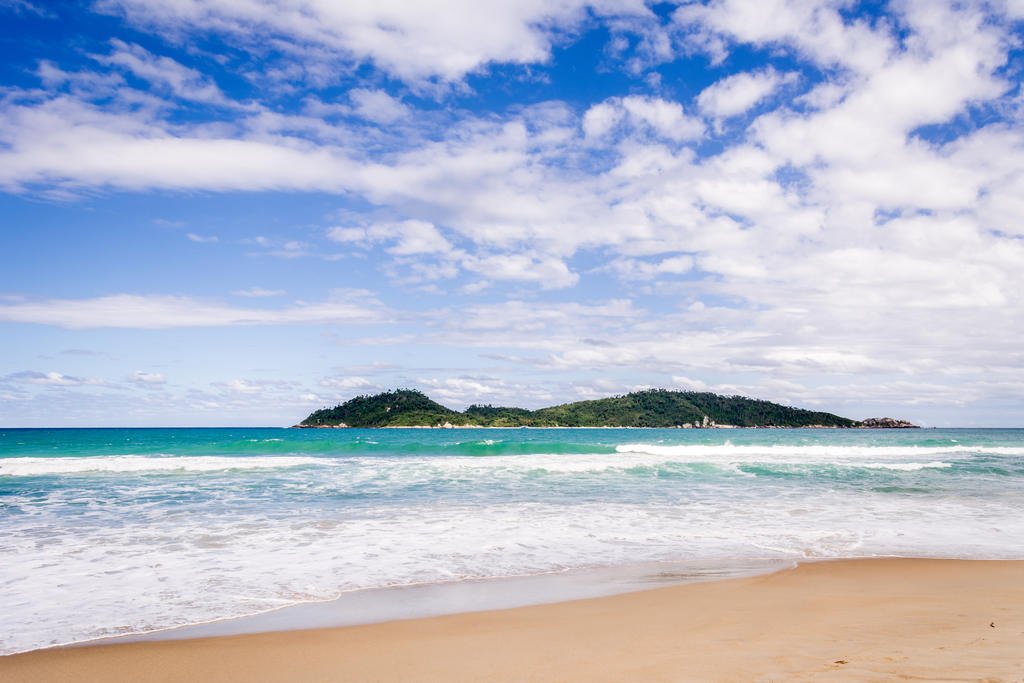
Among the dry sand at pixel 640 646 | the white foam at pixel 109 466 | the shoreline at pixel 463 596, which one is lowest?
the white foam at pixel 109 466

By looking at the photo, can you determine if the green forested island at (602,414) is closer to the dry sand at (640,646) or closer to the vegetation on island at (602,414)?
the vegetation on island at (602,414)

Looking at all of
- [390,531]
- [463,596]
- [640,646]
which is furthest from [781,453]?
[640,646]

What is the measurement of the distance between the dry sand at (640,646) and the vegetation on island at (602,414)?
382ft

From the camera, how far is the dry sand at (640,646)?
488 cm

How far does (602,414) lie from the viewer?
129625mm

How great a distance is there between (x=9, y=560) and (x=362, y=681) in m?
7.27

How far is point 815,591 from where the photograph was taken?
7.64 metres

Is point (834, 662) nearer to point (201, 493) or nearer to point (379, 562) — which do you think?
point (379, 562)

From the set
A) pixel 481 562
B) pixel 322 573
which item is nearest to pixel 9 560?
pixel 322 573

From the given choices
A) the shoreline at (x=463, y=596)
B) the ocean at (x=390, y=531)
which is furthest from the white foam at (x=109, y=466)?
the shoreline at (x=463, y=596)

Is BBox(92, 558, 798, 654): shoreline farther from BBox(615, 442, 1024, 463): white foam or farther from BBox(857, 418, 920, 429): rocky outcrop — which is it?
BBox(857, 418, 920, 429): rocky outcrop

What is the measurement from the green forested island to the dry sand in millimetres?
116198

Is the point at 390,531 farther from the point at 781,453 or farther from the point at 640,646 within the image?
the point at 781,453

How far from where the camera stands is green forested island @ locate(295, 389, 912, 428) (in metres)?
125
